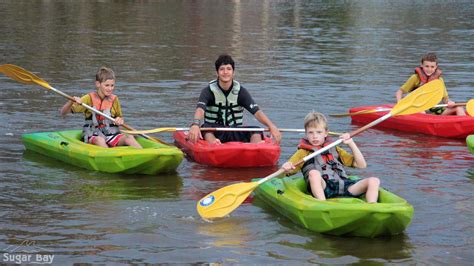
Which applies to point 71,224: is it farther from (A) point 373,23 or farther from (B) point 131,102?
(A) point 373,23

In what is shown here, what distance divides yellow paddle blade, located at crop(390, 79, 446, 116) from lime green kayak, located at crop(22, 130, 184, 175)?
7.65 ft

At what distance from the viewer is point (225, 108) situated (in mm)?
11133

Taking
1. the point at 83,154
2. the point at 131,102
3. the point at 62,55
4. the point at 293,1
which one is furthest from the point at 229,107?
the point at 293,1

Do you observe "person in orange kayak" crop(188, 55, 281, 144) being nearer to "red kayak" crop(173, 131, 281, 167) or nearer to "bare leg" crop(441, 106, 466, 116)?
"red kayak" crop(173, 131, 281, 167)

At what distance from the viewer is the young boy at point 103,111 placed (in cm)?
1084

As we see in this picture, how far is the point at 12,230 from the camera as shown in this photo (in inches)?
320

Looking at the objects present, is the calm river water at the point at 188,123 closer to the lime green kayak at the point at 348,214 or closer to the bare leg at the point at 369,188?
the lime green kayak at the point at 348,214

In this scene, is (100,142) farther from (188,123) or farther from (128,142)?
(188,123)

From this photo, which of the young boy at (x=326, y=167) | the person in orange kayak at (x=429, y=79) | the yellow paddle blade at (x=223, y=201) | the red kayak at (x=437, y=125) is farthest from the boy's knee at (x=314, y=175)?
the person in orange kayak at (x=429, y=79)

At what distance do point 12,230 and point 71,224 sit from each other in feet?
1.65

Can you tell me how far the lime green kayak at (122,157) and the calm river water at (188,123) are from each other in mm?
126

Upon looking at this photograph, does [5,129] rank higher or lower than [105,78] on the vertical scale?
lower

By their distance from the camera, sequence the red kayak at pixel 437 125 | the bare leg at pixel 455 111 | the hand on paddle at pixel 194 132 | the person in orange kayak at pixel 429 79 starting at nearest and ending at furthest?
the hand on paddle at pixel 194 132, the red kayak at pixel 437 125, the bare leg at pixel 455 111, the person in orange kayak at pixel 429 79

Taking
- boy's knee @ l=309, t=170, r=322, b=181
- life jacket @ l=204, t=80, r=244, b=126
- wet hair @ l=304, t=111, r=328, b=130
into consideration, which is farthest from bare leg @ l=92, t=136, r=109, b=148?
boy's knee @ l=309, t=170, r=322, b=181
